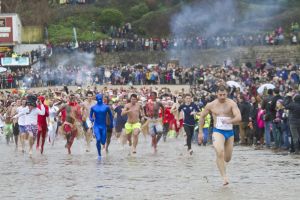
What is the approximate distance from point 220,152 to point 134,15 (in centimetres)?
5797

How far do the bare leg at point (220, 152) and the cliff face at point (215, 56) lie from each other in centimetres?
4143

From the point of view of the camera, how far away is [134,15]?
74.1 meters

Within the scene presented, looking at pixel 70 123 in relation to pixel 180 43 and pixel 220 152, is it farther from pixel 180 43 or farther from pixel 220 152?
pixel 180 43

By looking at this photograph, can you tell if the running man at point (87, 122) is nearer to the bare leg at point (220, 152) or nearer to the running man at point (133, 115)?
the running man at point (133, 115)

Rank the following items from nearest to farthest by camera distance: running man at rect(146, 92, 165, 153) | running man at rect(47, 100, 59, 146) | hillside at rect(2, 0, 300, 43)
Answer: running man at rect(146, 92, 165, 153) → running man at rect(47, 100, 59, 146) → hillside at rect(2, 0, 300, 43)

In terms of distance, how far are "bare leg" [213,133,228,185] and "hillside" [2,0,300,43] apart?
5074cm

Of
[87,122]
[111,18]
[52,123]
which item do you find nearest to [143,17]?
[111,18]

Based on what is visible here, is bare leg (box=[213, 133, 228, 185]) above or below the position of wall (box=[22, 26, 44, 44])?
below

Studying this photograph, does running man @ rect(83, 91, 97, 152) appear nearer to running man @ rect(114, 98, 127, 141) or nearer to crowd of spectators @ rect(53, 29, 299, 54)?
running man @ rect(114, 98, 127, 141)

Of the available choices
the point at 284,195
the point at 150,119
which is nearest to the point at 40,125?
the point at 150,119

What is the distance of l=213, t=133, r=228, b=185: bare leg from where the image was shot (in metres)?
16.5

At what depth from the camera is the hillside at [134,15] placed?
69.3m

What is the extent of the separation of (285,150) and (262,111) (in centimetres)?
206

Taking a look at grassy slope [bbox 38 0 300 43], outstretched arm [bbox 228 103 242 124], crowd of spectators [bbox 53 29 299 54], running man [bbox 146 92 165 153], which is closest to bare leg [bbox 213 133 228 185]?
outstretched arm [bbox 228 103 242 124]
